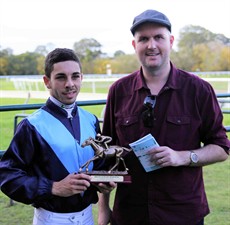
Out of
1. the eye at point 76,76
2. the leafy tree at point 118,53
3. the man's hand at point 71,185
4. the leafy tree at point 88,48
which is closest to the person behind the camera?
the man's hand at point 71,185

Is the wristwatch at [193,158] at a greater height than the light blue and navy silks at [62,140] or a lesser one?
lesser

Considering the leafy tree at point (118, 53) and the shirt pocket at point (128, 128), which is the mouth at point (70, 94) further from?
the leafy tree at point (118, 53)

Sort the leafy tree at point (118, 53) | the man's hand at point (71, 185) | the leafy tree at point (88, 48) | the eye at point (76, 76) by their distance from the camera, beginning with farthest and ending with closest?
the leafy tree at point (118, 53), the leafy tree at point (88, 48), the eye at point (76, 76), the man's hand at point (71, 185)

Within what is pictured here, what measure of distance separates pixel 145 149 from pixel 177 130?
0.66ft

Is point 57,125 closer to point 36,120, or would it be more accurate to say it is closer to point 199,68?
point 36,120

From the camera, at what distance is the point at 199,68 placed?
39125mm

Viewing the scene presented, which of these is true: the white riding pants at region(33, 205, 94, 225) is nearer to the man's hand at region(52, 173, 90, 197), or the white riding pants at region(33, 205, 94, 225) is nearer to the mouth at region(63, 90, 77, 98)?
the man's hand at region(52, 173, 90, 197)

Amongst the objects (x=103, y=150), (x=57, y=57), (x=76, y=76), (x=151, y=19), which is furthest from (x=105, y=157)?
(x=151, y=19)

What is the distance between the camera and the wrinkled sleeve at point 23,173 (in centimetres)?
175

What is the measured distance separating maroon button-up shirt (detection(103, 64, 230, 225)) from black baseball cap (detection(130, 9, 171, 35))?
244 mm

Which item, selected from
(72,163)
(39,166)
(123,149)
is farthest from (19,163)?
(123,149)

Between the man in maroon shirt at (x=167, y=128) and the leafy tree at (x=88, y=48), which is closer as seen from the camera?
the man in maroon shirt at (x=167, y=128)

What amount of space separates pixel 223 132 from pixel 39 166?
0.92m

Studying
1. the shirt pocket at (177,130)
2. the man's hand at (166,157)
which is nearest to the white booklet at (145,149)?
the man's hand at (166,157)
